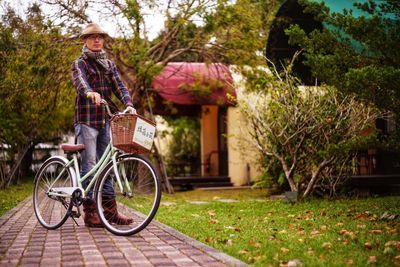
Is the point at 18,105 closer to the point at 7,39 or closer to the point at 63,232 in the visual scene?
the point at 7,39

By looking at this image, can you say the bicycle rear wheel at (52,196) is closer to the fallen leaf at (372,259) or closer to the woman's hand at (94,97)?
the woman's hand at (94,97)

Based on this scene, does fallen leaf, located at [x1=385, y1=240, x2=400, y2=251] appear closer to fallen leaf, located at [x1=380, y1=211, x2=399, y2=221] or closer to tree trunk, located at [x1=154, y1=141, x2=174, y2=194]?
fallen leaf, located at [x1=380, y1=211, x2=399, y2=221]

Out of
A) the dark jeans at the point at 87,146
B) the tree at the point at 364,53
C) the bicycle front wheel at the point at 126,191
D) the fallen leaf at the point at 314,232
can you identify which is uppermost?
the tree at the point at 364,53

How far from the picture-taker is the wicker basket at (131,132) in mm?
5289

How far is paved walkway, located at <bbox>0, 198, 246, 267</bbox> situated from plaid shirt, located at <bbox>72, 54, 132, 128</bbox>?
4.00 feet

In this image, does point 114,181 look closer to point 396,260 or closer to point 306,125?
point 396,260

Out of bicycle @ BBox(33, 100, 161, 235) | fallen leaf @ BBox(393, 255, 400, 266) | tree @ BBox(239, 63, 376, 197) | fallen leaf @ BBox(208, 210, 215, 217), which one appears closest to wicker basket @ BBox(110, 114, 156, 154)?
bicycle @ BBox(33, 100, 161, 235)

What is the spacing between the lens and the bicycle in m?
5.35

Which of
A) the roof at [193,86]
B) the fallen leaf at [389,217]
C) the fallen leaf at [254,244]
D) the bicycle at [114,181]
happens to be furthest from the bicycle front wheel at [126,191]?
the roof at [193,86]

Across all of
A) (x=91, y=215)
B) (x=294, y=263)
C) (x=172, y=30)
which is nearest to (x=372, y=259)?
(x=294, y=263)

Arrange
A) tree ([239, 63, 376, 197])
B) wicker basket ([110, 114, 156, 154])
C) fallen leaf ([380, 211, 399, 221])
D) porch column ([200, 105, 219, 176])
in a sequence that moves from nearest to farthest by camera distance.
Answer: wicker basket ([110, 114, 156, 154])
fallen leaf ([380, 211, 399, 221])
tree ([239, 63, 376, 197])
porch column ([200, 105, 219, 176])

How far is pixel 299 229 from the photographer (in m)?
6.09

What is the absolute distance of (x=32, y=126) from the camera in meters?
15.7

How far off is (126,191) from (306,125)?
469 cm
